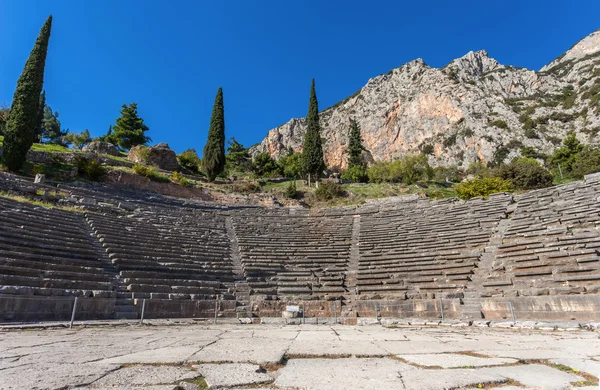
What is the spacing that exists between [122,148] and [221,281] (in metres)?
41.3

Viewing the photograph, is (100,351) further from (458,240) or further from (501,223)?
(501,223)

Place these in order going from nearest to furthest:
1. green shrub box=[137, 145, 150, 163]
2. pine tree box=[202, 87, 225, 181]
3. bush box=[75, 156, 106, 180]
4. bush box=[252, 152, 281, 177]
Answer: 1. bush box=[75, 156, 106, 180]
2. green shrub box=[137, 145, 150, 163]
3. pine tree box=[202, 87, 225, 181]
4. bush box=[252, 152, 281, 177]

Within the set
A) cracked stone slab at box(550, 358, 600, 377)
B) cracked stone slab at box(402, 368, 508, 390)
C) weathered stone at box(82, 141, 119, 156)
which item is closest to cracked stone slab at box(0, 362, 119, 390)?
cracked stone slab at box(402, 368, 508, 390)

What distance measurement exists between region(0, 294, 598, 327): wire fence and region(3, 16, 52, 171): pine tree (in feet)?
63.3

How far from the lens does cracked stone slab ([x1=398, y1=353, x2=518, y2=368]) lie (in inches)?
107

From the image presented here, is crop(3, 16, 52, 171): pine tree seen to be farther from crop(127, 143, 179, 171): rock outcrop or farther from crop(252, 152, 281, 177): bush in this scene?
crop(252, 152, 281, 177): bush

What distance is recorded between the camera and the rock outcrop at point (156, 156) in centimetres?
3353

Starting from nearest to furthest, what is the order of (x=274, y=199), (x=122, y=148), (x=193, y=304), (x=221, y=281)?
(x=193, y=304) < (x=221, y=281) < (x=274, y=199) < (x=122, y=148)

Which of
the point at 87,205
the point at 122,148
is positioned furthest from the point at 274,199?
the point at 122,148

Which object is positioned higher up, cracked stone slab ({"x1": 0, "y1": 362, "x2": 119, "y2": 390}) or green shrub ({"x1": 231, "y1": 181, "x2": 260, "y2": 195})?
green shrub ({"x1": 231, "y1": 181, "x2": 260, "y2": 195})

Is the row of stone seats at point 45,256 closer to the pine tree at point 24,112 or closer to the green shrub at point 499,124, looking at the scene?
the pine tree at point 24,112

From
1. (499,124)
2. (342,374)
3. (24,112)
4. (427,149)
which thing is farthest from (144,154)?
(499,124)

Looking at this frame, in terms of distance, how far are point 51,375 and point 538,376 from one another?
11.9ft

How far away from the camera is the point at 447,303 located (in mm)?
9875
